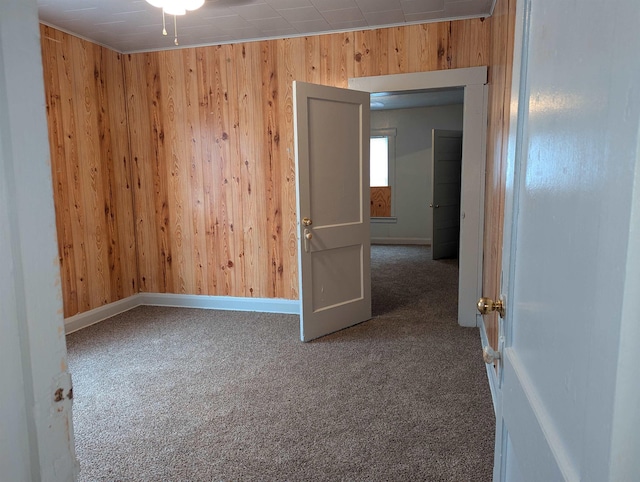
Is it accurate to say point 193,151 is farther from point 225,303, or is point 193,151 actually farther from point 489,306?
point 489,306

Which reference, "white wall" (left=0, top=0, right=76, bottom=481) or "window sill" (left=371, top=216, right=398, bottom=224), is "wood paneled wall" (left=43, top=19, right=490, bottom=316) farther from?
"window sill" (left=371, top=216, right=398, bottom=224)

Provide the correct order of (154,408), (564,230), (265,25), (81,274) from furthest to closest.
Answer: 1. (81,274)
2. (265,25)
3. (154,408)
4. (564,230)

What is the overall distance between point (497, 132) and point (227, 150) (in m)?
2.54

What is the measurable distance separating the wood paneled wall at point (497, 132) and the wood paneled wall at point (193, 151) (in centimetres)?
58

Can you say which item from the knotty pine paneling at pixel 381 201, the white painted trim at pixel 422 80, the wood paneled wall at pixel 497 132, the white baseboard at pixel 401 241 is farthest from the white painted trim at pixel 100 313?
the knotty pine paneling at pixel 381 201

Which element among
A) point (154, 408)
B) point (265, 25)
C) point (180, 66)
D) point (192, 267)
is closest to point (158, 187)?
point (192, 267)

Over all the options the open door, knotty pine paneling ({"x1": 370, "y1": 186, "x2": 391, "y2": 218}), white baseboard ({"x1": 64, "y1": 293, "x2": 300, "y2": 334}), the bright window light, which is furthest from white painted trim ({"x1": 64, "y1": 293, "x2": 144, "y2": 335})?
the bright window light

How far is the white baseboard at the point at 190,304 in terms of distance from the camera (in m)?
4.18

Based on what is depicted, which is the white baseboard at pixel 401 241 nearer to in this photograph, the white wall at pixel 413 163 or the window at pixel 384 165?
the white wall at pixel 413 163

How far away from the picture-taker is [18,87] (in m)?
0.56

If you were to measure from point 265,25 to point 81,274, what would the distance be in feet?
9.16

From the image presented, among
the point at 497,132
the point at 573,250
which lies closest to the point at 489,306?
the point at 573,250

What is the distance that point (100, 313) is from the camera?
420cm

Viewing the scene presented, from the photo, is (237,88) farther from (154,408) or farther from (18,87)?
(18,87)
